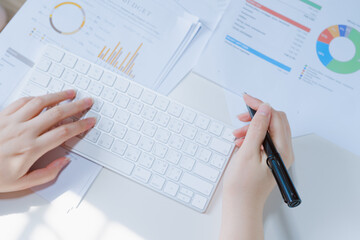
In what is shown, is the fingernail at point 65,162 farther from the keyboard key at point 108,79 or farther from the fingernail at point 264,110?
the fingernail at point 264,110

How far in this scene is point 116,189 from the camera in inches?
24.1

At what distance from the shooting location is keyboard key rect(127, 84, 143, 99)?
2.05 ft

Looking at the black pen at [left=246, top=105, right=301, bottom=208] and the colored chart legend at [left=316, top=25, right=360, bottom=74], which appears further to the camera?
the colored chart legend at [left=316, top=25, right=360, bottom=74]

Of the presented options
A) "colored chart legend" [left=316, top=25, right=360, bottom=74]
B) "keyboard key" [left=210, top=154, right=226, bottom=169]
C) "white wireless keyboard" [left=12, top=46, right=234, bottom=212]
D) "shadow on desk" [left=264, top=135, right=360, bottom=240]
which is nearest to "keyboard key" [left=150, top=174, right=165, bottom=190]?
"white wireless keyboard" [left=12, top=46, right=234, bottom=212]

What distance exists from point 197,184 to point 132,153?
0.14 m

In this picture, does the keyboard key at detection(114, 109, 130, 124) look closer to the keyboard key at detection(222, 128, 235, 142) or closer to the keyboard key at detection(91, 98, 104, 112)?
the keyboard key at detection(91, 98, 104, 112)

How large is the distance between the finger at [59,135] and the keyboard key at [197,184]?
21cm


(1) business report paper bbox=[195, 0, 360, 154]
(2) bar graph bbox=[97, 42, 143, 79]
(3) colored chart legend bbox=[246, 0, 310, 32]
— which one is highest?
(3) colored chart legend bbox=[246, 0, 310, 32]

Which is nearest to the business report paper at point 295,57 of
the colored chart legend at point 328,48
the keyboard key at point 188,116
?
the colored chart legend at point 328,48

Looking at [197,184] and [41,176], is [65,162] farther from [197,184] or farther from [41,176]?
[197,184]

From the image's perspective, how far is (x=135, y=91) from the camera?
625 mm

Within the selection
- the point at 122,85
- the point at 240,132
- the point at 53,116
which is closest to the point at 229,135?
the point at 240,132

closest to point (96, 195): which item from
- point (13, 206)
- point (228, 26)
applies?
point (13, 206)

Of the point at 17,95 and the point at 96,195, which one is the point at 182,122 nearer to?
the point at 96,195
